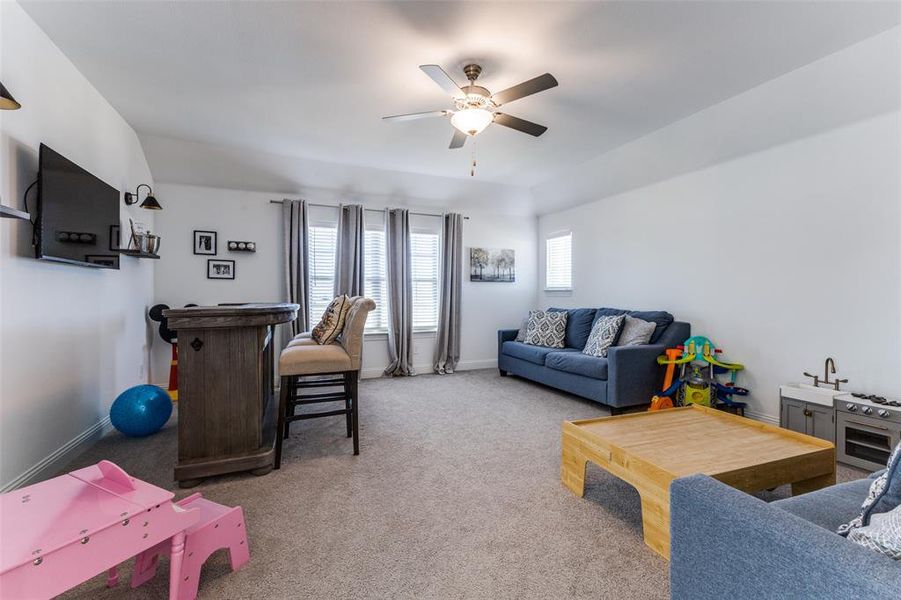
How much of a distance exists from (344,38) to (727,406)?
4069 millimetres

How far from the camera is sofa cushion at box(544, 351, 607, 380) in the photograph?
11.9 feet

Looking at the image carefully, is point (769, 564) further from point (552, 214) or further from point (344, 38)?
point (552, 214)

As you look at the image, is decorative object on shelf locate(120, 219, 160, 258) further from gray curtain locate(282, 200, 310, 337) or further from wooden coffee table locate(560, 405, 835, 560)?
wooden coffee table locate(560, 405, 835, 560)

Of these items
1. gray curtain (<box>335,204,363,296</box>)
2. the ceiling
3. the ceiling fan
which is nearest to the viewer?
the ceiling

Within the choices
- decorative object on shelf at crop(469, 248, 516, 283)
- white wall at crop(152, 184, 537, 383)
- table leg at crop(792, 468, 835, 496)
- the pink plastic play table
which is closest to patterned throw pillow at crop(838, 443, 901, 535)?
table leg at crop(792, 468, 835, 496)

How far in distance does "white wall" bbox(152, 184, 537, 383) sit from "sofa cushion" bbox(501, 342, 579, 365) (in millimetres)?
838

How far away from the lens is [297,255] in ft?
15.6

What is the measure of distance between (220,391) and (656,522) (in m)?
2.28

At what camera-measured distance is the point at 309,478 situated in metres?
2.31

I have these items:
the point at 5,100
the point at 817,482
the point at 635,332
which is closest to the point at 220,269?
the point at 5,100

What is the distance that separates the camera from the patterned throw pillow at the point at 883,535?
0.70 metres

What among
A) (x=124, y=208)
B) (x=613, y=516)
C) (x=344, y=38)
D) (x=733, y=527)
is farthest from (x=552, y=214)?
Result: (x=733, y=527)

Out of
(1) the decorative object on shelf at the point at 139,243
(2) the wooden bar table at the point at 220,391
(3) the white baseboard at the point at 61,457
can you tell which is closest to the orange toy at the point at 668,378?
(2) the wooden bar table at the point at 220,391

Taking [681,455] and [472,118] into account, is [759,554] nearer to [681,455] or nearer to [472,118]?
[681,455]
